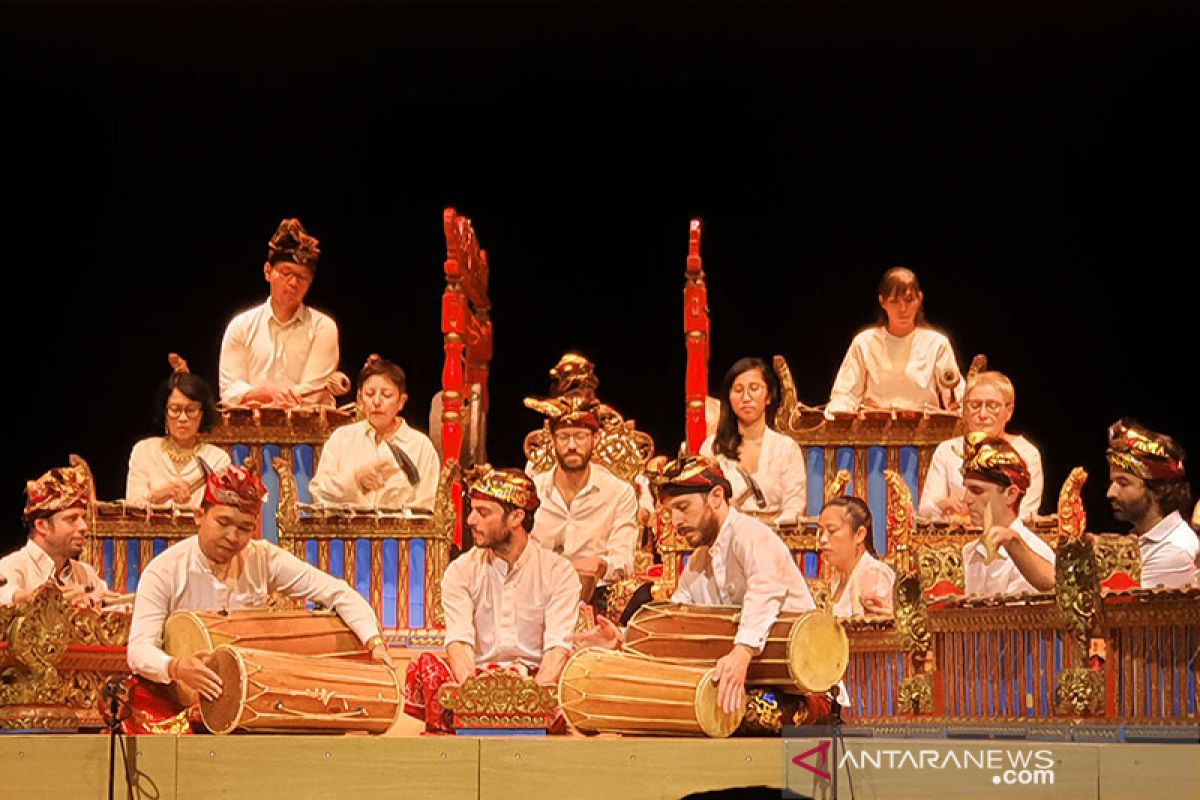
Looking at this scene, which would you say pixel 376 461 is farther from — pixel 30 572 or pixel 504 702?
pixel 504 702

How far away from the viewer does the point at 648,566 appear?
781 centimetres

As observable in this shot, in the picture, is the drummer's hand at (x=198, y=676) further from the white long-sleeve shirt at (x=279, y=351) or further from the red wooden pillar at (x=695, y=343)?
the white long-sleeve shirt at (x=279, y=351)

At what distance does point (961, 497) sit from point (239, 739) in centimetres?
340

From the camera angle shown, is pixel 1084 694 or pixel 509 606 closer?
pixel 1084 694

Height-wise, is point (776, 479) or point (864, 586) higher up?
point (776, 479)

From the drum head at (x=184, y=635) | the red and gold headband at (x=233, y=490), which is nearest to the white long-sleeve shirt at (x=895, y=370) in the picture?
the red and gold headband at (x=233, y=490)

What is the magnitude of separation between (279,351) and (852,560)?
10.0ft

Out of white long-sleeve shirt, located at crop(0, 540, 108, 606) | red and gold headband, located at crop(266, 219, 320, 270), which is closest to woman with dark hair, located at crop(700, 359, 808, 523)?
red and gold headband, located at crop(266, 219, 320, 270)

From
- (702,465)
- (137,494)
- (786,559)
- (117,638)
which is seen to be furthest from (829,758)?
(137,494)

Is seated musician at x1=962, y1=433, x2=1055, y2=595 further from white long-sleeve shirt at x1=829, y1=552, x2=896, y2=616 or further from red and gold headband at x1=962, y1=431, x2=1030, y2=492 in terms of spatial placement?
white long-sleeve shirt at x1=829, y1=552, x2=896, y2=616

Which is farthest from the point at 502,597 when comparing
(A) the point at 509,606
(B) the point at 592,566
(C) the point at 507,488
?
(B) the point at 592,566

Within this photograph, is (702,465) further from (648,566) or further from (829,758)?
(648,566)

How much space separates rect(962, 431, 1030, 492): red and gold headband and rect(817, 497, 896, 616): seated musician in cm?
82

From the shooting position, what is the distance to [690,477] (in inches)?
226
